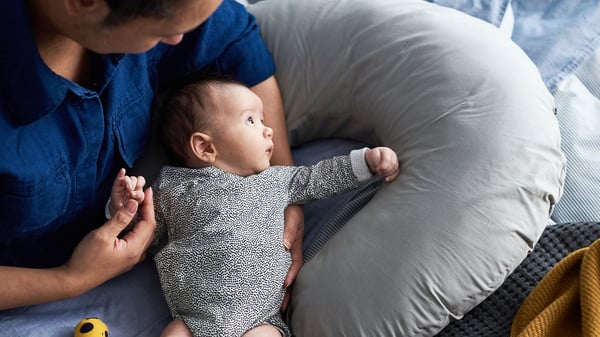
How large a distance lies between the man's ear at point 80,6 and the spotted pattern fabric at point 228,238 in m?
0.41

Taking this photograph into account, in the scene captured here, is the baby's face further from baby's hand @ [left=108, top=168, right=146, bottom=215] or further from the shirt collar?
the shirt collar

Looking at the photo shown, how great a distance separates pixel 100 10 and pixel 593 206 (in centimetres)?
84

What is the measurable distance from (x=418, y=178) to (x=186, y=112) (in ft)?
1.27

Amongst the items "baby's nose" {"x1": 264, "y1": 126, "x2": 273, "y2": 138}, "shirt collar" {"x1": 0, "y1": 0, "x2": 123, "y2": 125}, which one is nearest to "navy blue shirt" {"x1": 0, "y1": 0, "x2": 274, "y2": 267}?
"shirt collar" {"x1": 0, "y1": 0, "x2": 123, "y2": 125}

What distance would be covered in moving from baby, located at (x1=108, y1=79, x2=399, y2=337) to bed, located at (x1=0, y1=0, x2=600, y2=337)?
0.05 m

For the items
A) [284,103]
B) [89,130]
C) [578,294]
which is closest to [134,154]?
[89,130]

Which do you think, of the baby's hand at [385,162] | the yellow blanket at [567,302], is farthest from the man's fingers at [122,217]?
the yellow blanket at [567,302]

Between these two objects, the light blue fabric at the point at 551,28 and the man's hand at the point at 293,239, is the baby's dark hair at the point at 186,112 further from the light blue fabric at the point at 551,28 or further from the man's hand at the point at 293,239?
the light blue fabric at the point at 551,28

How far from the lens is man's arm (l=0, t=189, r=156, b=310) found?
103 centimetres

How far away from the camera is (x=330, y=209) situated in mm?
1192

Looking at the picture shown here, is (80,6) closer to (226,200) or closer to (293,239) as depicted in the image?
(226,200)

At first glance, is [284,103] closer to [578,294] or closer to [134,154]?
[134,154]

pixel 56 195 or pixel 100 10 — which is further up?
pixel 100 10

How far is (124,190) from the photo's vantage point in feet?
3.45
